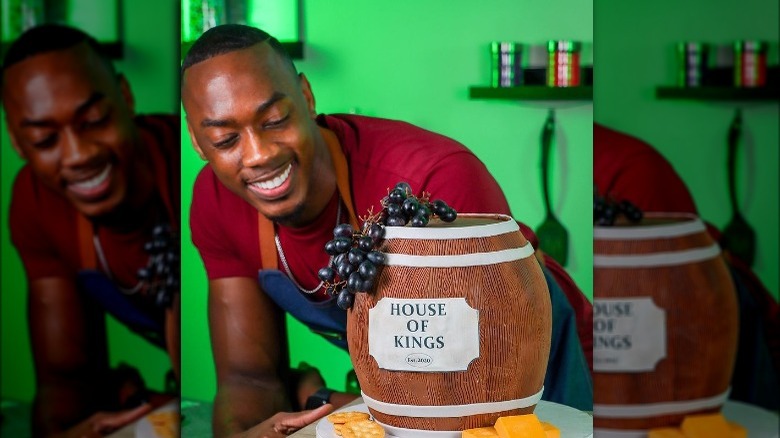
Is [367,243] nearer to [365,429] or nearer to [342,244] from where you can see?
[342,244]

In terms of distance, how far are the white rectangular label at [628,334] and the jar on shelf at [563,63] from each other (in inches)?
23.5

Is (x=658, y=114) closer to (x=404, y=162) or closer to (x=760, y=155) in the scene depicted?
(x=760, y=155)

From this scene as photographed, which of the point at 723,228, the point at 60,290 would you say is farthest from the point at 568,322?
the point at 60,290

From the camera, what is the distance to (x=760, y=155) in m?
1.61

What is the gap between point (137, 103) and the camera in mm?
2406

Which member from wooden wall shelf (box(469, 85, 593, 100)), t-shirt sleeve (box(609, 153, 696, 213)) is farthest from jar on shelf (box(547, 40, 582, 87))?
t-shirt sleeve (box(609, 153, 696, 213))

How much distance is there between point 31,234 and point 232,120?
0.52m

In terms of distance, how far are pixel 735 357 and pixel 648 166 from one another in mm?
340

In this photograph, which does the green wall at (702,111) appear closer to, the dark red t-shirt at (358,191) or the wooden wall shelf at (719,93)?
the wooden wall shelf at (719,93)

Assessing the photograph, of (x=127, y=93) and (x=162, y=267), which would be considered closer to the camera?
(x=127, y=93)

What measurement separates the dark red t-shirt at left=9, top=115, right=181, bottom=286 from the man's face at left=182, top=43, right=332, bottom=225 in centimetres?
15

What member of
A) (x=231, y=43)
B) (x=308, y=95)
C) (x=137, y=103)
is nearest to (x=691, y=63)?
(x=308, y=95)

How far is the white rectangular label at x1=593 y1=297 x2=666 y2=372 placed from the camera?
1.69 metres

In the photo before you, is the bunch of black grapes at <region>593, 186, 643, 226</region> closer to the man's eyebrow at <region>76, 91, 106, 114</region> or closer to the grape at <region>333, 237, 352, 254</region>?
the grape at <region>333, 237, 352, 254</region>
